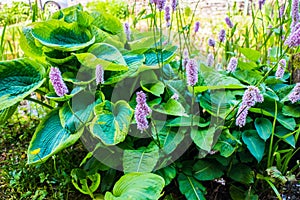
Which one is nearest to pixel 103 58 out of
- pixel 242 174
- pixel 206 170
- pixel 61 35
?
pixel 61 35

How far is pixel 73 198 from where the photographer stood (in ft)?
4.15

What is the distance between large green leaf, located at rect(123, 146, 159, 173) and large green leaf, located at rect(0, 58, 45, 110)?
1.28 feet

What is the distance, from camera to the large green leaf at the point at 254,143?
112 centimetres

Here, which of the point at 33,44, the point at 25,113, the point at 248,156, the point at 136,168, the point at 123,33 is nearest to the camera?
the point at 136,168

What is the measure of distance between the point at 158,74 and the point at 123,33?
0.27 m

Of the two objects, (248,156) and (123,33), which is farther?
(123,33)

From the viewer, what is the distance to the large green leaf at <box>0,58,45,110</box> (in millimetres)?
1148

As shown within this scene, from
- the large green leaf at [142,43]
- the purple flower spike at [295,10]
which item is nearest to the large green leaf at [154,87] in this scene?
the large green leaf at [142,43]

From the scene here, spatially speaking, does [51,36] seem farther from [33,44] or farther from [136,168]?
[136,168]

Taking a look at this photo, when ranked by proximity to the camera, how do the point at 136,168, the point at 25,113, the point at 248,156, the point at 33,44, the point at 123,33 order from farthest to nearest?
the point at 25,113 < the point at 123,33 < the point at 33,44 < the point at 248,156 < the point at 136,168

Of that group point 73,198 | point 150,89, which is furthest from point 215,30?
point 73,198

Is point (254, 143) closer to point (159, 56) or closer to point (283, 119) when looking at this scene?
point (283, 119)

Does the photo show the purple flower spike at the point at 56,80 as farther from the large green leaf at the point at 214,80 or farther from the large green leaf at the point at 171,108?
the large green leaf at the point at 214,80

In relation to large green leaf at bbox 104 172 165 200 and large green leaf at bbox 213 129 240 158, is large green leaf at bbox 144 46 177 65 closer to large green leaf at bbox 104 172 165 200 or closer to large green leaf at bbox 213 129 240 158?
large green leaf at bbox 213 129 240 158
